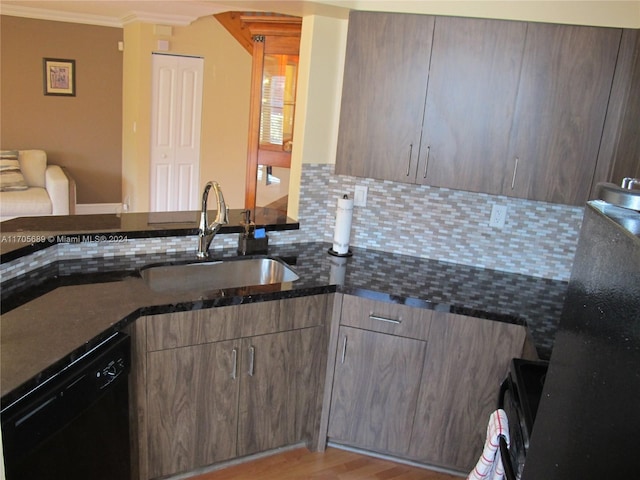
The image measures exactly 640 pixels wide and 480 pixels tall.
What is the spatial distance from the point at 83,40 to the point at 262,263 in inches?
198

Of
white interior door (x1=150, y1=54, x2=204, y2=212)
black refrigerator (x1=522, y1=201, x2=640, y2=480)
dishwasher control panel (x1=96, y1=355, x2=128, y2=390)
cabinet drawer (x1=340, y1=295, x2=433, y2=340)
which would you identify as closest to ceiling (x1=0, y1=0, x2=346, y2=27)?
white interior door (x1=150, y1=54, x2=204, y2=212)

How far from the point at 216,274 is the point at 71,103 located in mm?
4905

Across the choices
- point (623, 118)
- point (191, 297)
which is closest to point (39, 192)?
point (191, 297)

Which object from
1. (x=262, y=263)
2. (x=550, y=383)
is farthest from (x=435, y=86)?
(x=550, y=383)

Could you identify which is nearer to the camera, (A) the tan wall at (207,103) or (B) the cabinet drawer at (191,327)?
(B) the cabinet drawer at (191,327)

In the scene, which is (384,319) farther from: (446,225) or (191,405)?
(191,405)

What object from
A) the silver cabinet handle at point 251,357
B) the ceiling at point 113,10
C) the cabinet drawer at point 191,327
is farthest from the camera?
the ceiling at point 113,10

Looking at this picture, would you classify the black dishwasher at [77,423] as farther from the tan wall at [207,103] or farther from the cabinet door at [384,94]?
the tan wall at [207,103]

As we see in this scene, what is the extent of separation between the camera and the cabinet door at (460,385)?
2215mm

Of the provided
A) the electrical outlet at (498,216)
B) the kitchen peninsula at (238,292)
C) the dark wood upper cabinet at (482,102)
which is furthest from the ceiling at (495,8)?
the kitchen peninsula at (238,292)

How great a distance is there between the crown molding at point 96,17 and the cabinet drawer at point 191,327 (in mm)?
4112

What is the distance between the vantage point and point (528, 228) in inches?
105

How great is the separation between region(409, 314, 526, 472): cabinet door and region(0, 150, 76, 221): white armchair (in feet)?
15.4

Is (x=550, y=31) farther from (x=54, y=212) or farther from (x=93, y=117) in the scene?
(x=93, y=117)
